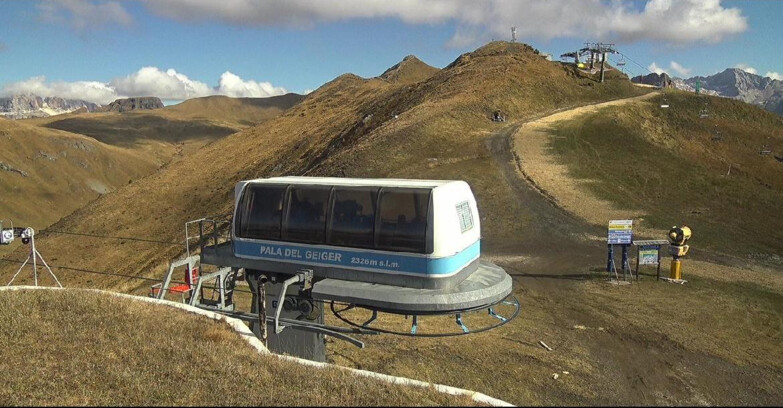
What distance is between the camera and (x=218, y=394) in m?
8.16

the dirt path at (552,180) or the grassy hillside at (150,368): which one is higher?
the dirt path at (552,180)

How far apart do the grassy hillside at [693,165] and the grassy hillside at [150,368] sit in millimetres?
23307

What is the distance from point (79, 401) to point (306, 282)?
4.79 meters

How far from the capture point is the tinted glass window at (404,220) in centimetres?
1051

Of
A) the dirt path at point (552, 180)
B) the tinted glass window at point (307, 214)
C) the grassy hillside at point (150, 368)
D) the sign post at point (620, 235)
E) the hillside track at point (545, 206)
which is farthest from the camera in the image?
the dirt path at point (552, 180)

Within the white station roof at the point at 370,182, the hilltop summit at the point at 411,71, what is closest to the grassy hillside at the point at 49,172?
the hilltop summit at the point at 411,71

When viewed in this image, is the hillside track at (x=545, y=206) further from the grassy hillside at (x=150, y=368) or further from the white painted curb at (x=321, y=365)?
the grassy hillside at (x=150, y=368)

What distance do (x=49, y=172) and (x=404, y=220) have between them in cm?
17899

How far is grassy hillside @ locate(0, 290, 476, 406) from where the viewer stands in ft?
26.6

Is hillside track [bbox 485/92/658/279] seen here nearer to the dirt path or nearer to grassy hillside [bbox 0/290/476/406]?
the dirt path

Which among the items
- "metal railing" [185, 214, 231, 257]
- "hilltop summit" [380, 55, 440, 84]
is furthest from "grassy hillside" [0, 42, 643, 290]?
"hilltop summit" [380, 55, 440, 84]

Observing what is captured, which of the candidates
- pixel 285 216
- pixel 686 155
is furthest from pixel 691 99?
pixel 285 216

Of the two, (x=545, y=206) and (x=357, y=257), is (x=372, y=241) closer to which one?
(x=357, y=257)

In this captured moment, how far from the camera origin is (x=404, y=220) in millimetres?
10688
